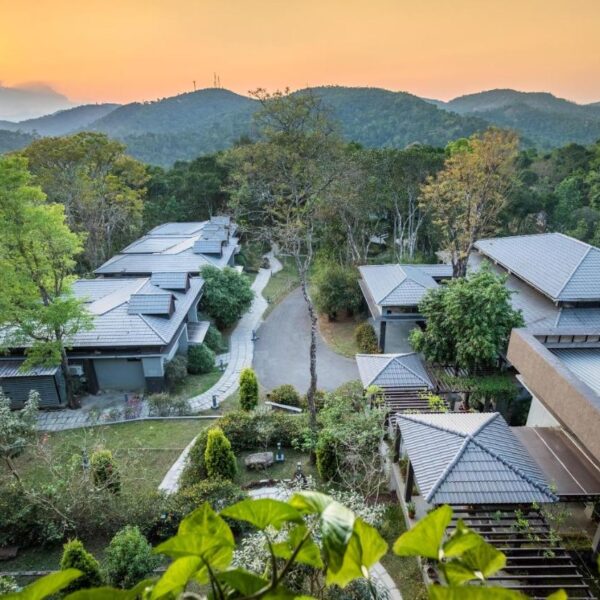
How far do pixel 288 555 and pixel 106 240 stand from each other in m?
33.6

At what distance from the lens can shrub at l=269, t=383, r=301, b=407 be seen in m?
16.2

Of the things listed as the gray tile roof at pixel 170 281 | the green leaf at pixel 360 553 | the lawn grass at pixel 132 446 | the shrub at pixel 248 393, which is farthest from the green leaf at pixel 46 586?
the gray tile roof at pixel 170 281

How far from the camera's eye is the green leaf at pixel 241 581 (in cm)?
102

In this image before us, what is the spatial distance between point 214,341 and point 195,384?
139 inches

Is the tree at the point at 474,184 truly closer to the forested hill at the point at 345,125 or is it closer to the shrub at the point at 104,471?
the shrub at the point at 104,471

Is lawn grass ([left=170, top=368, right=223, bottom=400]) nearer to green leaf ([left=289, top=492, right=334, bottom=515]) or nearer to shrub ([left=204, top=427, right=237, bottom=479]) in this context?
shrub ([left=204, top=427, right=237, bottom=479])

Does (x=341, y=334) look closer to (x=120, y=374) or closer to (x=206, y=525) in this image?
(x=120, y=374)

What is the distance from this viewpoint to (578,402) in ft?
27.1

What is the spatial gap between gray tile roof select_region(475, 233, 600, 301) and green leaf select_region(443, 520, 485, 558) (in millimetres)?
16059

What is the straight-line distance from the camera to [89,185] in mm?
28016

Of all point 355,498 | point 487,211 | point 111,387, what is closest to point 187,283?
point 111,387

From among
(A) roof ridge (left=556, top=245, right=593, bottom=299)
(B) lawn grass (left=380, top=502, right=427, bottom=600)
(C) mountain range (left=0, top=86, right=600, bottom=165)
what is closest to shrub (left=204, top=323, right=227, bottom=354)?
(B) lawn grass (left=380, top=502, right=427, bottom=600)

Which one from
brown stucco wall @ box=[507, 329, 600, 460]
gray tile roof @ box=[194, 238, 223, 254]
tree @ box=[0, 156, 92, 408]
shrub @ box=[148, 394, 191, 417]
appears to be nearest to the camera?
brown stucco wall @ box=[507, 329, 600, 460]

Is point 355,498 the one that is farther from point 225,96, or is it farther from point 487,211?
point 225,96
